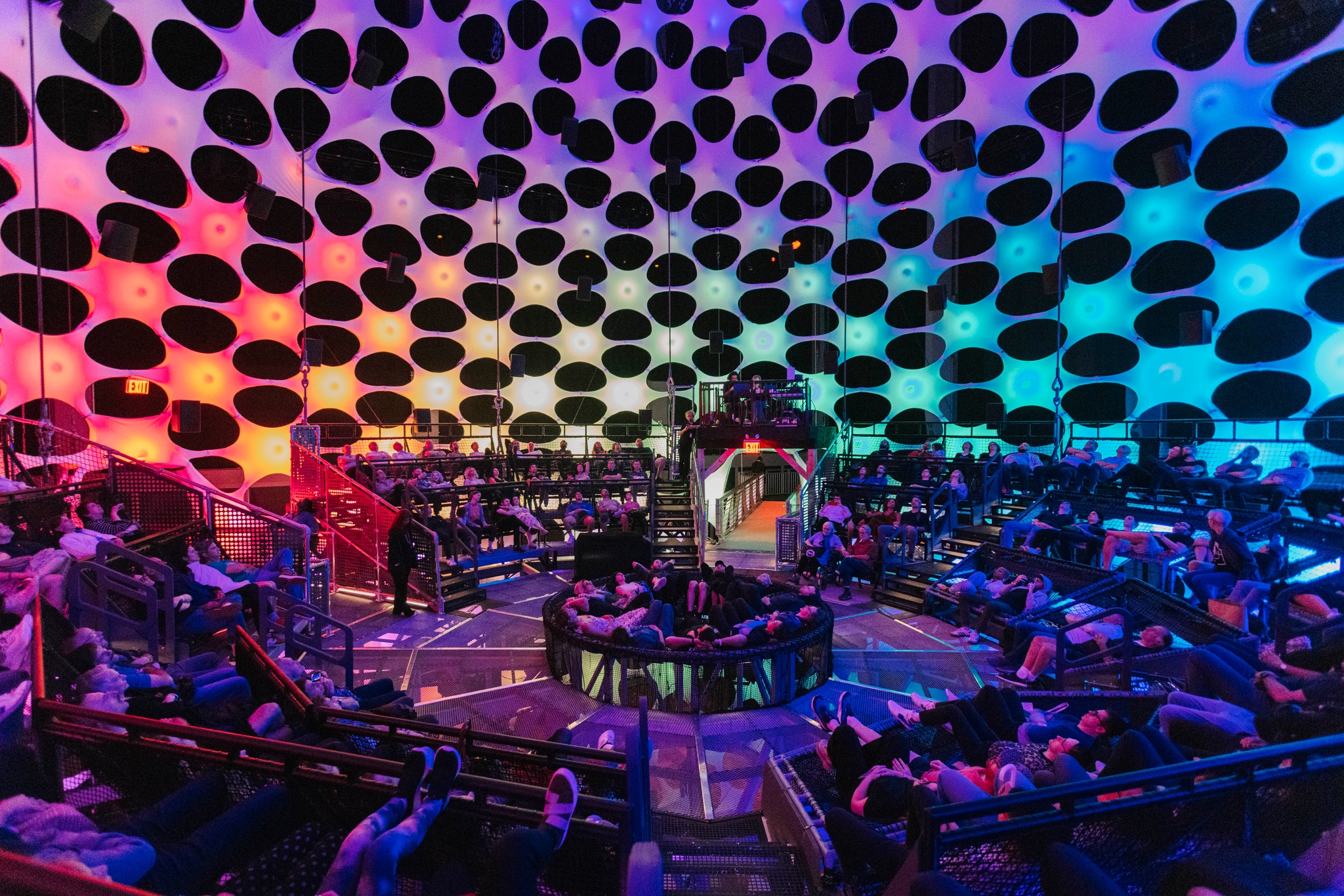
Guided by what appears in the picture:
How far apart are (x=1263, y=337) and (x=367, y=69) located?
19748mm

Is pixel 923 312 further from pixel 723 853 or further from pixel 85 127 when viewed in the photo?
pixel 85 127

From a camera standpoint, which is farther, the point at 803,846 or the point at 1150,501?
the point at 1150,501

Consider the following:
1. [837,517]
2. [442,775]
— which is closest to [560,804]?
[442,775]

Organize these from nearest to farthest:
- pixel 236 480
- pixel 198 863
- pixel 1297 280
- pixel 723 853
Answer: pixel 198 863 → pixel 723 853 → pixel 1297 280 → pixel 236 480

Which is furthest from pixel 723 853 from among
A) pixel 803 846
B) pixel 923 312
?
pixel 923 312

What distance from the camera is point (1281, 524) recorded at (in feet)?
25.4

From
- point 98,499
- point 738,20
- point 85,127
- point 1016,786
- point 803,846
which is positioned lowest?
point 803,846

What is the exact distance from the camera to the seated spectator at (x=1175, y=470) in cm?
946

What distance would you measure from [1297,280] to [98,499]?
794 inches

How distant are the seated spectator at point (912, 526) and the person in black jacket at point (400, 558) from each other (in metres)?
7.62

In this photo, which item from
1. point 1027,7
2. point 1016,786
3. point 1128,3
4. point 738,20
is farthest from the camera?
point 738,20

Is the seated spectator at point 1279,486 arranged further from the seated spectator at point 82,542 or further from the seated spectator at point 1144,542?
the seated spectator at point 82,542

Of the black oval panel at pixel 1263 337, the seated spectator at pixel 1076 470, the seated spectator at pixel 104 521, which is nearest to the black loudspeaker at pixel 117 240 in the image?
the seated spectator at pixel 104 521

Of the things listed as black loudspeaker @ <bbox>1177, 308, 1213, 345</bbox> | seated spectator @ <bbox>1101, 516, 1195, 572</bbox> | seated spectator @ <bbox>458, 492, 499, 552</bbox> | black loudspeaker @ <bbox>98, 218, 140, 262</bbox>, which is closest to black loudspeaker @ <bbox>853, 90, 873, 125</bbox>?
black loudspeaker @ <bbox>1177, 308, 1213, 345</bbox>
